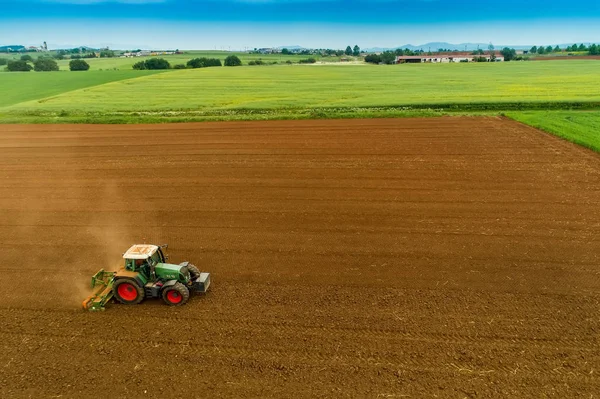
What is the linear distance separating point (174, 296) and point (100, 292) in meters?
2.27

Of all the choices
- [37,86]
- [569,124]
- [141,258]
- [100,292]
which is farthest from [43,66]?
[141,258]

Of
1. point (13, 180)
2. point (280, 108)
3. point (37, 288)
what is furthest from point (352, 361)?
point (280, 108)

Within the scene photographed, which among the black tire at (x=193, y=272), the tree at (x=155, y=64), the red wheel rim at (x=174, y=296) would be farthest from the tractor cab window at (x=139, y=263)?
the tree at (x=155, y=64)

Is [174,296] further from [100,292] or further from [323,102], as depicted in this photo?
[323,102]

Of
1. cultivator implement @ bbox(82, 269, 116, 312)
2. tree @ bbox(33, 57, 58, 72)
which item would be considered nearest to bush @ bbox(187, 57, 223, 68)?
tree @ bbox(33, 57, 58, 72)

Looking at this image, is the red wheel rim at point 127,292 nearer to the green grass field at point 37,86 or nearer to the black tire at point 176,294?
the black tire at point 176,294

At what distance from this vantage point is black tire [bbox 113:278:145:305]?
11008mm

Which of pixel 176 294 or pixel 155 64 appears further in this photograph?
pixel 155 64

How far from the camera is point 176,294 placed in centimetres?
1103

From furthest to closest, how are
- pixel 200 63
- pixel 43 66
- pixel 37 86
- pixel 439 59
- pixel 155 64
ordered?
pixel 439 59, pixel 200 63, pixel 155 64, pixel 43 66, pixel 37 86

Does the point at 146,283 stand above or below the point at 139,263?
below

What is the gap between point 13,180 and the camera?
21531 mm

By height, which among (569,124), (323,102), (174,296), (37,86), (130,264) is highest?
(37,86)

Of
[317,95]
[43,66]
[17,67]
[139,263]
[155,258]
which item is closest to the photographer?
[139,263]
